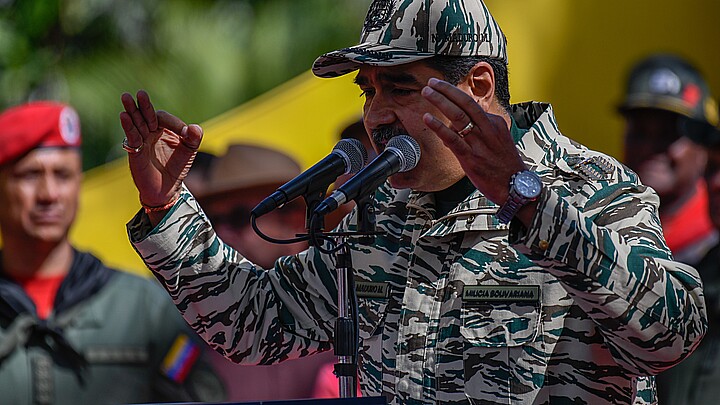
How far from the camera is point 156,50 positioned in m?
13.3

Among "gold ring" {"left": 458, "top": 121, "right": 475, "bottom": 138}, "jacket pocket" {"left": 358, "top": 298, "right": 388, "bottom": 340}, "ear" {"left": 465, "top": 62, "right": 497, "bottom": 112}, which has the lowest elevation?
"jacket pocket" {"left": 358, "top": 298, "right": 388, "bottom": 340}

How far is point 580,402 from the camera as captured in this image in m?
3.10

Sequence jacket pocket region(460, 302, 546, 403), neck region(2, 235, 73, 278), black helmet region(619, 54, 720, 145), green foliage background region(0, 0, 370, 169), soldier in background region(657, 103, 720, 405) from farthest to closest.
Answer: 1. green foliage background region(0, 0, 370, 169)
2. black helmet region(619, 54, 720, 145)
3. neck region(2, 235, 73, 278)
4. soldier in background region(657, 103, 720, 405)
5. jacket pocket region(460, 302, 546, 403)

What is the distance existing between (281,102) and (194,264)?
414cm

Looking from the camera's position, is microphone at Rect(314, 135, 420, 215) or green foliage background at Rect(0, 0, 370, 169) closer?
microphone at Rect(314, 135, 420, 215)

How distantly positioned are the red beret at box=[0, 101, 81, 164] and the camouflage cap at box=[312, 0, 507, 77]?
3315 mm

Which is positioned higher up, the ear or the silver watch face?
the ear

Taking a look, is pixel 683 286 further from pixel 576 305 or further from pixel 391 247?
pixel 391 247

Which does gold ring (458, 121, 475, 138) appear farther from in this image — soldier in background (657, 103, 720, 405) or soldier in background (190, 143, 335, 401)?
soldier in background (657, 103, 720, 405)

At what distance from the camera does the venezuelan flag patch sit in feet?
20.2

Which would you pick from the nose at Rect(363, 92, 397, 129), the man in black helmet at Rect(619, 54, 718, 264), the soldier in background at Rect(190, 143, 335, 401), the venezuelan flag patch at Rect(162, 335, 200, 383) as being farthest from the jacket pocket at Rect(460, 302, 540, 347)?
the man in black helmet at Rect(619, 54, 718, 264)

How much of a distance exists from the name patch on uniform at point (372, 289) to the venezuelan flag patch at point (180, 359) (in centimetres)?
284

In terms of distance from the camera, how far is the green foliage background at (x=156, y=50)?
12.9 meters

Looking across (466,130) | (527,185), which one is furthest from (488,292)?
(466,130)
